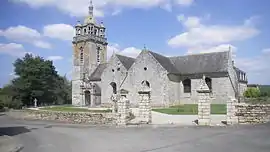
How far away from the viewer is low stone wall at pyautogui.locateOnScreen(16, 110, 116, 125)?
20.7m

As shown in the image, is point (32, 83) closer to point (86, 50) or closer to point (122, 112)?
point (86, 50)

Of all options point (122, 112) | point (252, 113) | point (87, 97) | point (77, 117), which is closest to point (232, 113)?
point (252, 113)

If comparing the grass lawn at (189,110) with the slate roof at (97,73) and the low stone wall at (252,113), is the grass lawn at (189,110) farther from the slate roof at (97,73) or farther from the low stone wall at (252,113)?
the slate roof at (97,73)

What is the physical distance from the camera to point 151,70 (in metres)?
36.1

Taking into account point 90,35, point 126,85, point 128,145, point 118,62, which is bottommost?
point 128,145

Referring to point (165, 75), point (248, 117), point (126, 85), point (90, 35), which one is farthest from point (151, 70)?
point (248, 117)

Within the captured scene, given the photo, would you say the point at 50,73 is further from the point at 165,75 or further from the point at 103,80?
the point at 165,75

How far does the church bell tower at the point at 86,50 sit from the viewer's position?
48812mm

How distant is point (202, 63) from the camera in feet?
122

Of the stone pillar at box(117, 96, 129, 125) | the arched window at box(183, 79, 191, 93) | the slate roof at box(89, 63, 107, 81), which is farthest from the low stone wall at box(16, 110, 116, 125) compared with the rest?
the arched window at box(183, 79, 191, 93)

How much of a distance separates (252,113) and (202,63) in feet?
71.5

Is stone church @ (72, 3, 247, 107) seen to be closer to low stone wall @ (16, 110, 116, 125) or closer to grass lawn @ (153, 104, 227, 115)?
grass lawn @ (153, 104, 227, 115)

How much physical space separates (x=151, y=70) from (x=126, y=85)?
4.63 metres

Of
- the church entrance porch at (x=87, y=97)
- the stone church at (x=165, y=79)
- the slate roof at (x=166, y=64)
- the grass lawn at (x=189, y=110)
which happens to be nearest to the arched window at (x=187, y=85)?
the stone church at (x=165, y=79)
